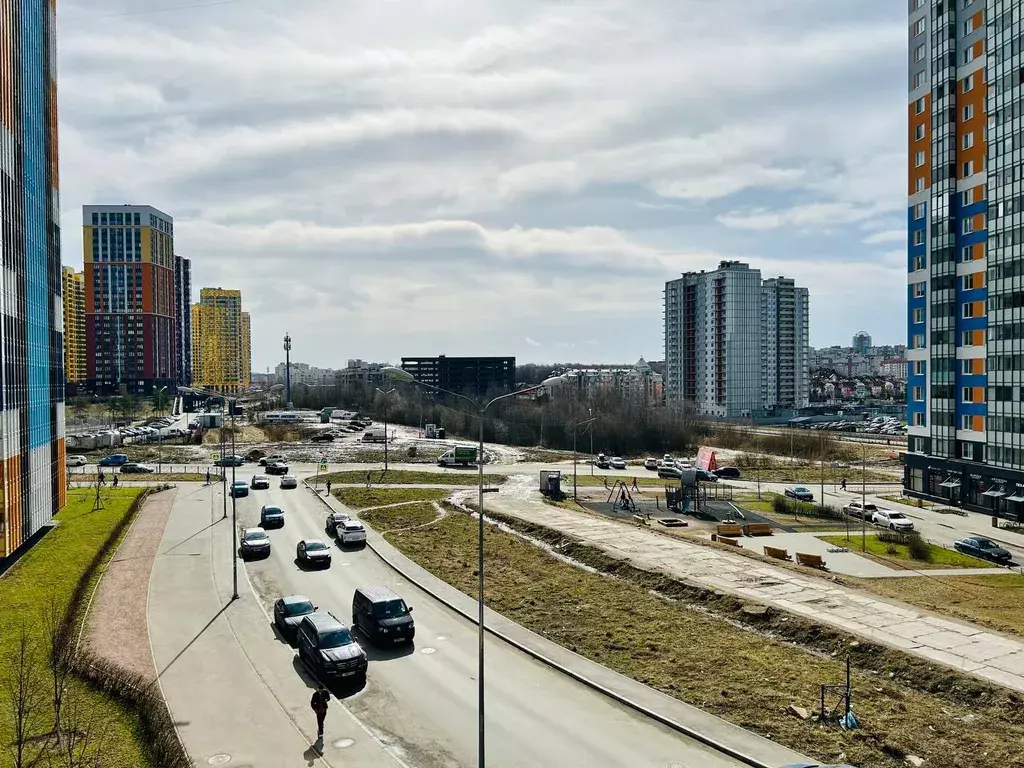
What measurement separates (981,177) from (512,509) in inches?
1915

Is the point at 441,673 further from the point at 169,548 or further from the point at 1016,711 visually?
the point at 169,548

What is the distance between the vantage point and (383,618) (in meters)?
27.0

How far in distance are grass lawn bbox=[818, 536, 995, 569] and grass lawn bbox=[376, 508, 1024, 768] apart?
59.9 feet

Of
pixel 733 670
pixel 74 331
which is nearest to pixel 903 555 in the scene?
pixel 733 670

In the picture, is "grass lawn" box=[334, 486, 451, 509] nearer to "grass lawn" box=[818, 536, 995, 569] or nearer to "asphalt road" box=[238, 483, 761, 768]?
"asphalt road" box=[238, 483, 761, 768]

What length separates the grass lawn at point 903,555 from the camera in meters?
42.9

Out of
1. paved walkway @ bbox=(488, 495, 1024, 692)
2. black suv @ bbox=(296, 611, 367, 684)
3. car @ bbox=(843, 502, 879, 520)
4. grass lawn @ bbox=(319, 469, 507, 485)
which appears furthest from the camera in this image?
grass lawn @ bbox=(319, 469, 507, 485)

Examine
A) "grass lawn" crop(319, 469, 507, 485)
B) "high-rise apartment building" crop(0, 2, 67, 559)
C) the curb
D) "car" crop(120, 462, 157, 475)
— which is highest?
"high-rise apartment building" crop(0, 2, 67, 559)

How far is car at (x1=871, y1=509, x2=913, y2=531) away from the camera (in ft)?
172

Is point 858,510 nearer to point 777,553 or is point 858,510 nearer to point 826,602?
point 777,553

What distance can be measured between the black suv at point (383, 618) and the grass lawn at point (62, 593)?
8.30m

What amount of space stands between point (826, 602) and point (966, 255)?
4829 centimetres

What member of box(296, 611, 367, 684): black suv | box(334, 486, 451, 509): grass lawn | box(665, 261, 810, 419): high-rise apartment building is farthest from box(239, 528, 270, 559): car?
box(665, 261, 810, 419): high-rise apartment building

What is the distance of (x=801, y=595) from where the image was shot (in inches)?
1235
